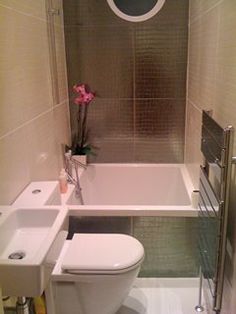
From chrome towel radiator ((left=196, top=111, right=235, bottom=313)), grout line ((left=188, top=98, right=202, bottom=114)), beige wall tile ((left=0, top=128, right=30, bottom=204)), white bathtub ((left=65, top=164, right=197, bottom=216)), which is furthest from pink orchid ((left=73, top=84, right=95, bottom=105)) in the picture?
chrome towel radiator ((left=196, top=111, right=235, bottom=313))

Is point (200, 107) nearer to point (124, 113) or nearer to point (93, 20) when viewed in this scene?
point (124, 113)

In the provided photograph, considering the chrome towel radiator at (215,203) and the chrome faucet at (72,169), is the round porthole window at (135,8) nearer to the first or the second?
the chrome faucet at (72,169)

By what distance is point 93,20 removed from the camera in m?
2.68

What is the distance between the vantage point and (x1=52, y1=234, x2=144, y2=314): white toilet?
5.08 feet

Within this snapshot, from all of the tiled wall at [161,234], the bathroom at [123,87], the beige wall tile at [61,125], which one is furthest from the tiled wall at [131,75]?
the tiled wall at [161,234]

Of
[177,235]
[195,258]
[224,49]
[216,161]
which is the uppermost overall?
[224,49]

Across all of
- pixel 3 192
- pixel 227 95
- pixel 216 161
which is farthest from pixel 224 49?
pixel 3 192

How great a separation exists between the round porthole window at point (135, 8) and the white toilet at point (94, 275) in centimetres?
184

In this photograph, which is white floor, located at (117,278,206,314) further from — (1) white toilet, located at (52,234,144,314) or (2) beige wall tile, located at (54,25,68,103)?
(2) beige wall tile, located at (54,25,68,103)

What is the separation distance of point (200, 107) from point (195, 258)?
0.99 meters

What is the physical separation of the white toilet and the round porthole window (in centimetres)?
184

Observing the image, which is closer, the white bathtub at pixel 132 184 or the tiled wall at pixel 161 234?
the tiled wall at pixel 161 234

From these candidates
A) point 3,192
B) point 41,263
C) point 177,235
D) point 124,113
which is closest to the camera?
point 41,263

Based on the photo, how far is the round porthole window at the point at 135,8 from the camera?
261cm
